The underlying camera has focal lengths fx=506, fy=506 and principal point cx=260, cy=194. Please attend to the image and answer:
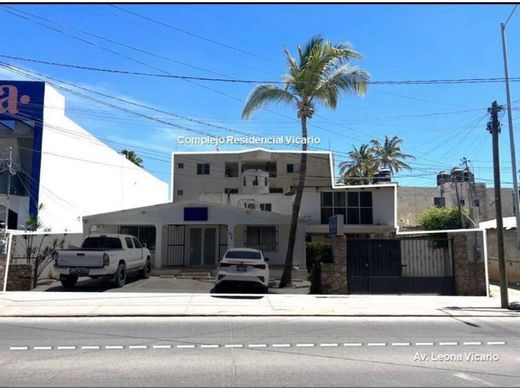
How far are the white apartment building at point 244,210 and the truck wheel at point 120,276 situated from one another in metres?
5.98

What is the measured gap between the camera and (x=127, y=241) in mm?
19000

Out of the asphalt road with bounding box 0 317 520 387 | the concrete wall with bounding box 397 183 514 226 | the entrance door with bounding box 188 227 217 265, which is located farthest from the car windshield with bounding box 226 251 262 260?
the concrete wall with bounding box 397 183 514 226

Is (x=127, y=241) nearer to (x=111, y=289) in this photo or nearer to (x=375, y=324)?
(x=111, y=289)

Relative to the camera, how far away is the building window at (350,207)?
109 ft

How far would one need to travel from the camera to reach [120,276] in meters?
17.9

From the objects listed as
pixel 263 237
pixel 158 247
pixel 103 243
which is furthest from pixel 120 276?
pixel 263 237

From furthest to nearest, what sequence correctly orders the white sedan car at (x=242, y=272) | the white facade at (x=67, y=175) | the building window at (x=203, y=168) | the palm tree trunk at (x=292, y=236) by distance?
the building window at (x=203, y=168) → the white facade at (x=67, y=175) → the palm tree trunk at (x=292, y=236) → the white sedan car at (x=242, y=272)

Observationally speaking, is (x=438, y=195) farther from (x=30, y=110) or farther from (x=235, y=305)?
(x=235, y=305)

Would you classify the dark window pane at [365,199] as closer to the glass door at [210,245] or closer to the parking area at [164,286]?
the glass door at [210,245]

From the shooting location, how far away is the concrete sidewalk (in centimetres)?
1263

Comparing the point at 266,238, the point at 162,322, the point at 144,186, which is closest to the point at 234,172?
the point at 144,186

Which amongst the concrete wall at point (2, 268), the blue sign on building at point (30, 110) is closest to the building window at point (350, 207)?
the blue sign on building at point (30, 110)

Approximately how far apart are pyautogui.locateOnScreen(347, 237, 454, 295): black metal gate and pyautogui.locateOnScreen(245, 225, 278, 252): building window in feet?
31.6

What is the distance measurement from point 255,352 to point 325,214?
2565 cm
